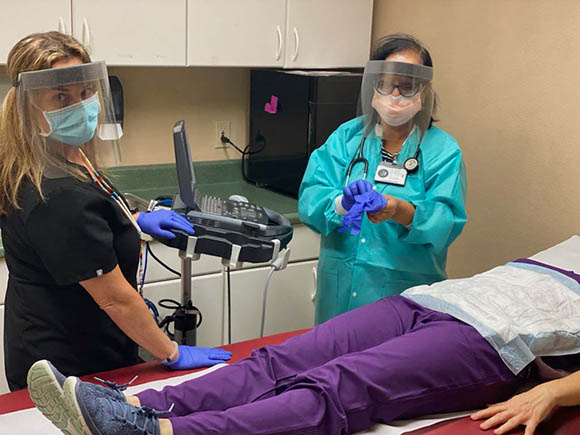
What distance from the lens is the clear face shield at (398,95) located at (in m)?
2.04

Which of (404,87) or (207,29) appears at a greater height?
(207,29)

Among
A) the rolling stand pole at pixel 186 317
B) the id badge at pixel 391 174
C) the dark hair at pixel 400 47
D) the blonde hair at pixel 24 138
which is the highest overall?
the dark hair at pixel 400 47

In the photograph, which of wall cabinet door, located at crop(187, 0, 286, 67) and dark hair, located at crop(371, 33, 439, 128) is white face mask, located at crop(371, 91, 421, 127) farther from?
wall cabinet door, located at crop(187, 0, 286, 67)

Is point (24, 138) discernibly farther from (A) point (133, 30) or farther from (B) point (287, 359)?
(A) point (133, 30)

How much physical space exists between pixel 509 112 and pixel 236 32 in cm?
109

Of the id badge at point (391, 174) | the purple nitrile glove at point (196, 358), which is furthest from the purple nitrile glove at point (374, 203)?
the purple nitrile glove at point (196, 358)

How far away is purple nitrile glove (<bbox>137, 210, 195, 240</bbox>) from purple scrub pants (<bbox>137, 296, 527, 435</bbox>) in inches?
14.2

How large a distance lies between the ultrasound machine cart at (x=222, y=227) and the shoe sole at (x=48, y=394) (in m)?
0.53

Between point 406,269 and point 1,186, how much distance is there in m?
1.17

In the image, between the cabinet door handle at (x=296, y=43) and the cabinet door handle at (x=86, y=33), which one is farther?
the cabinet door handle at (x=296, y=43)

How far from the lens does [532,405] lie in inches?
62.0

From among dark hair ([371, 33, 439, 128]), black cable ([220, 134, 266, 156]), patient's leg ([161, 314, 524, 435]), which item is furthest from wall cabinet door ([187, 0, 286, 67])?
patient's leg ([161, 314, 524, 435])

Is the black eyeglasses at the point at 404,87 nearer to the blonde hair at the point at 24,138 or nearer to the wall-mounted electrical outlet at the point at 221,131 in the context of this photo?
the blonde hair at the point at 24,138

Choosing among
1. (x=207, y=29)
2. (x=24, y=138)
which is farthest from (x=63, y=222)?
(x=207, y=29)
